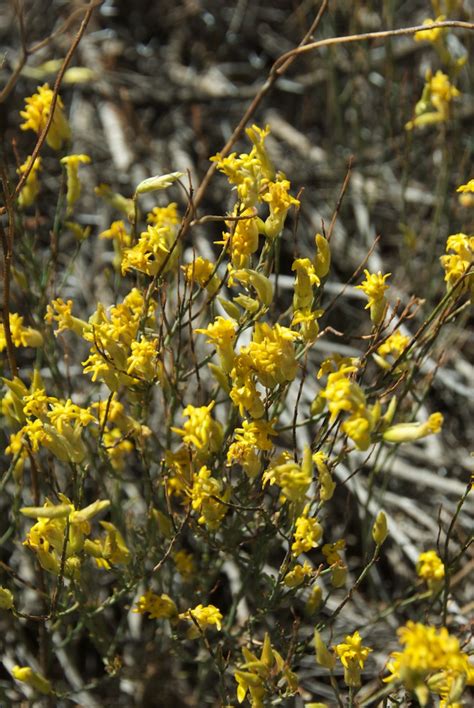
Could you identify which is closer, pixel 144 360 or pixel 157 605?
pixel 144 360

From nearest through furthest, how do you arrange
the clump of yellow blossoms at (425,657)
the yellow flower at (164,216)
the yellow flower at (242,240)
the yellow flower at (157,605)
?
1. the clump of yellow blossoms at (425,657)
2. the yellow flower at (242,240)
3. the yellow flower at (157,605)
4. the yellow flower at (164,216)

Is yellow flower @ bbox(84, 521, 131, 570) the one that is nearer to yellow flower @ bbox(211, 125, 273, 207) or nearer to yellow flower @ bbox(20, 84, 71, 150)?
yellow flower @ bbox(211, 125, 273, 207)

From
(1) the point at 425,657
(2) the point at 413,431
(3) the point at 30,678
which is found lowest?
(3) the point at 30,678

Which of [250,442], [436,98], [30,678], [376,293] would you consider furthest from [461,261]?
[30,678]

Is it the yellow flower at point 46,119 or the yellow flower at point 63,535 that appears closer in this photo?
the yellow flower at point 63,535

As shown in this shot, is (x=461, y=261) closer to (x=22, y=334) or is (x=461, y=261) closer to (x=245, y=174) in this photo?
(x=245, y=174)

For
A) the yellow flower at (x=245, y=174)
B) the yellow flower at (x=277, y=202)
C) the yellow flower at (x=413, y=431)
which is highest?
the yellow flower at (x=245, y=174)

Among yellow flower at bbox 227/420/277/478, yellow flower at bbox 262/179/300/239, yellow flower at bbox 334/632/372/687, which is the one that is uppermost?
yellow flower at bbox 262/179/300/239

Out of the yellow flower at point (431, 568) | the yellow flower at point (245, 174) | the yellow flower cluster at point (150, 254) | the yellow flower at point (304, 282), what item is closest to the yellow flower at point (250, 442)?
the yellow flower at point (304, 282)

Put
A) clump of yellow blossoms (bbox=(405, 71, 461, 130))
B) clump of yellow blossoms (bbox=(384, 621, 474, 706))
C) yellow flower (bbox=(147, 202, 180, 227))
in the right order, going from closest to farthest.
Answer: clump of yellow blossoms (bbox=(384, 621, 474, 706)) → yellow flower (bbox=(147, 202, 180, 227)) → clump of yellow blossoms (bbox=(405, 71, 461, 130))

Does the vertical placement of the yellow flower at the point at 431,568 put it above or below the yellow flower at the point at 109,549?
below

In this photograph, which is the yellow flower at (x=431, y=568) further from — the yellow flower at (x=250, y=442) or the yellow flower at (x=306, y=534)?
the yellow flower at (x=250, y=442)

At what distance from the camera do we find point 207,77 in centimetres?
412

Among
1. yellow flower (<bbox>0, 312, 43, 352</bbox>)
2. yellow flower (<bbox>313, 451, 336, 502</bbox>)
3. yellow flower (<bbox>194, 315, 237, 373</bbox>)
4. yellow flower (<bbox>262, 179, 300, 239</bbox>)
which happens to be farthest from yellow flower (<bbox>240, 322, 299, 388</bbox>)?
yellow flower (<bbox>0, 312, 43, 352</bbox>)
